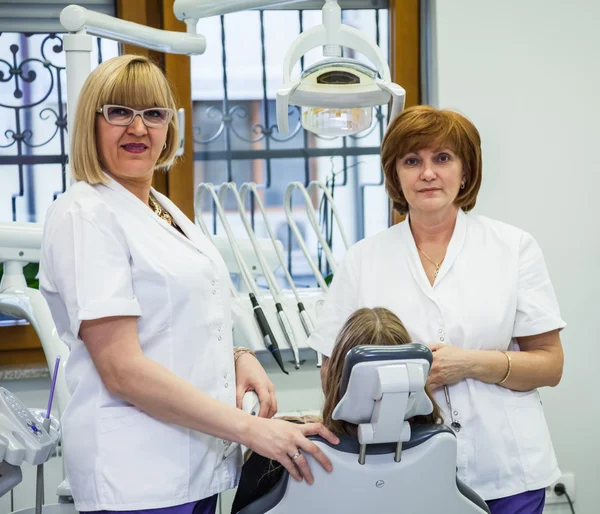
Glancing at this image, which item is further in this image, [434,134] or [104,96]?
[434,134]

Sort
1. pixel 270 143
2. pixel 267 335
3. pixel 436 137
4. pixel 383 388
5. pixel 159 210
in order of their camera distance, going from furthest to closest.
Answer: pixel 270 143 < pixel 267 335 < pixel 436 137 < pixel 159 210 < pixel 383 388

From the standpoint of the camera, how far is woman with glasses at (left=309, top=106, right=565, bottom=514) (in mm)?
1374

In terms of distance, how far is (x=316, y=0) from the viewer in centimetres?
254

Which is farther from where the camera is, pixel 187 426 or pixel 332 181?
pixel 332 181

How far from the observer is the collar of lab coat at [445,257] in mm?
1437

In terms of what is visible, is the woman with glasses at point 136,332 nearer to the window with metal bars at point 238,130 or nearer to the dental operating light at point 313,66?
the dental operating light at point 313,66

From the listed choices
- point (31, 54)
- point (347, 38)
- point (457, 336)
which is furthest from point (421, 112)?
point (31, 54)

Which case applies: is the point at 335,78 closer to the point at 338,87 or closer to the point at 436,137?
the point at 338,87

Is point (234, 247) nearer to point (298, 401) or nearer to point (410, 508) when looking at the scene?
point (298, 401)

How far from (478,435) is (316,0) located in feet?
5.45

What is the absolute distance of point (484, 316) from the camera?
4.60ft

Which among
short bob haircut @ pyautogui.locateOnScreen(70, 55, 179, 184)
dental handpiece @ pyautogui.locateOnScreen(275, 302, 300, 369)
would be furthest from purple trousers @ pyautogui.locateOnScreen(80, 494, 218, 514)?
dental handpiece @ pyautogui.locateOnScreen(275, 302, 300, 369)

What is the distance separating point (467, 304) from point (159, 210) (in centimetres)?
58

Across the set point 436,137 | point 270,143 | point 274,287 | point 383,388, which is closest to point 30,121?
point 270,143
